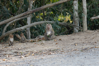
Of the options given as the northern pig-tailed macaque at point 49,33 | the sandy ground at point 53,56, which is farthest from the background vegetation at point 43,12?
the sandy ground at point 53,56

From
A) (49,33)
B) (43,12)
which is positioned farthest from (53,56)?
(43,12)

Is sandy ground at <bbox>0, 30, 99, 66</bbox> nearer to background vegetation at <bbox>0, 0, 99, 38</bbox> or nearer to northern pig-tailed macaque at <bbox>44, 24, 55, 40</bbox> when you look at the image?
northern pig-tailed macaque at <bbox>44, 24, 55, 40</bbox>

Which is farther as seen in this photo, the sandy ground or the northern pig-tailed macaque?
the northern pig-tailed macaque

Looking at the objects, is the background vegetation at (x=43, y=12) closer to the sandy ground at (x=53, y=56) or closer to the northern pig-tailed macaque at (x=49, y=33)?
the northern pig-tailed macaque at (x=49, y=33)

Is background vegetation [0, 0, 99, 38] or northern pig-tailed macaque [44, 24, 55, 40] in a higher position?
background vegetation [0, 0, 99, 38]

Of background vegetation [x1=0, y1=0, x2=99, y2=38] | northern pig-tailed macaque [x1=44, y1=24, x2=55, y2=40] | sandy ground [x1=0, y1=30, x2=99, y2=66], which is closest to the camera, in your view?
sandy ground [x1=0, y1=30, x2=99, y2=66]

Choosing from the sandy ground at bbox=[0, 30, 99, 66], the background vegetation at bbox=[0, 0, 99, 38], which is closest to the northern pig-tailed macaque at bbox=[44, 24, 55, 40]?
the background vegetation at bbox=[0, 0, 99, 38]

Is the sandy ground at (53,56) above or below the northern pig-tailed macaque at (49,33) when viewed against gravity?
below

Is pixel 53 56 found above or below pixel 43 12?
below

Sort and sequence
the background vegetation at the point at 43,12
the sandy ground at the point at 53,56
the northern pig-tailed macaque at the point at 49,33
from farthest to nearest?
the background vegetation at the point at 43,12, the northern pig-tailed macaque at the point at 49,33, the sandy ground at the point at 53,56

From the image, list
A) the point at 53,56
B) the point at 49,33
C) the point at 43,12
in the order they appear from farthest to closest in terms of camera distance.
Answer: the point at 43,12
the point at 49,33
the point at 53,56

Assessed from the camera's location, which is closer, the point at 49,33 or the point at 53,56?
the point at 53,56

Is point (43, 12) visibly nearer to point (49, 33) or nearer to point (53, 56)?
point (49, 33)

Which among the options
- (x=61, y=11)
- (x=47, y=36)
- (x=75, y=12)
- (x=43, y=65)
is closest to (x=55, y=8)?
(x=61, y=11)
